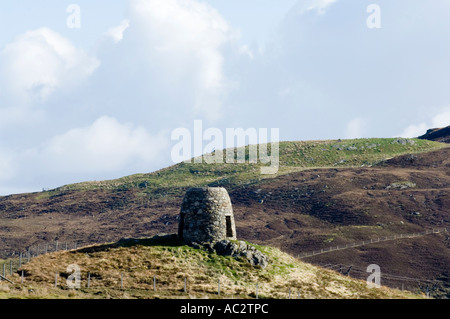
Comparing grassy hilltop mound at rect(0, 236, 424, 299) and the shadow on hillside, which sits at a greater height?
the shadow on hillside

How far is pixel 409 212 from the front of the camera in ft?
354

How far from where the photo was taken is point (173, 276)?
37.8 metres

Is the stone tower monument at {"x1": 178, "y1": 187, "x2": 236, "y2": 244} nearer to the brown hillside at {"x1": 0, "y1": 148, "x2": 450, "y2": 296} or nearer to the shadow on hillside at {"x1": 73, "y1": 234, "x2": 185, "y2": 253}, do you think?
the shadow on hillside at {"x1": 73, "y1": 234, "x2": 185, "y2": 253}

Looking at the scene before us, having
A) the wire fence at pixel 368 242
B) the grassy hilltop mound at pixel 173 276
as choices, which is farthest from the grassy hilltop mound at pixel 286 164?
the grassy hilltop mound at pixel 173 276

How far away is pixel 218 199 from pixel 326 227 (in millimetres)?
67170

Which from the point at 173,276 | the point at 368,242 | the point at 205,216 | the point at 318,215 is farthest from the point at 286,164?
the point at 173,276

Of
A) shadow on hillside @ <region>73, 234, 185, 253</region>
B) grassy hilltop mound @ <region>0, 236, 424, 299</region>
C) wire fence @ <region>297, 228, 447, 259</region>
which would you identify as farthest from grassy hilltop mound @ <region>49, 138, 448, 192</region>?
grassy hilltop mound @ <region>0, 236, 424, 299</region>

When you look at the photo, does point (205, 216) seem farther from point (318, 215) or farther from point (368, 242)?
point (318, 215)

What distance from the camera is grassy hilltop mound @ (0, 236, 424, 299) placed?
3569cm

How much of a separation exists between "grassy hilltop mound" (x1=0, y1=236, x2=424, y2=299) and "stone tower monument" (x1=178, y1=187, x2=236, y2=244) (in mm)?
1230

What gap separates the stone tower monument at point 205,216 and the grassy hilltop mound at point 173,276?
1230 mm

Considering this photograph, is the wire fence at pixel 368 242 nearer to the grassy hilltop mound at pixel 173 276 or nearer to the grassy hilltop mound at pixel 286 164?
the grassy hilltop mound at pixel 173 276

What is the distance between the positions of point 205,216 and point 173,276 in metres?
5.58
